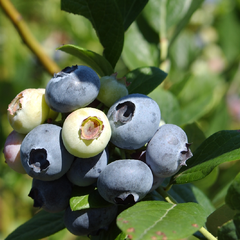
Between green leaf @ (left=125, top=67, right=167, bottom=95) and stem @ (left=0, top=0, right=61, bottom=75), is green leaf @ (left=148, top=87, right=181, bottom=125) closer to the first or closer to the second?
green leaf @ (left=125, top=67, right=167, bottom=95)

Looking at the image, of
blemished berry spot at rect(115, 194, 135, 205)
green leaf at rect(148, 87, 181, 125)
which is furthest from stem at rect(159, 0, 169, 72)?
blemished berry spot at rect(115, 194, 135, 205)

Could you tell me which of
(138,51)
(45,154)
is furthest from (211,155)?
(138,51)

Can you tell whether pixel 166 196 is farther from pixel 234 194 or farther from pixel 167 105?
pixel 167 105

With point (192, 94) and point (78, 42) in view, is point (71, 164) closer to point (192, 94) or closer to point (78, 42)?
point (192, 94)

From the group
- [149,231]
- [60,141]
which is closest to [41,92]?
[60,141]

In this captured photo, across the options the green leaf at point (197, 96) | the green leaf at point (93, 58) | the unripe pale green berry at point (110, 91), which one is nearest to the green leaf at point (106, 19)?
the green leaf at point (93, 58)

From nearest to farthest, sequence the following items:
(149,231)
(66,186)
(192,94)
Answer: (149,231) → (66,186) → (192,94)

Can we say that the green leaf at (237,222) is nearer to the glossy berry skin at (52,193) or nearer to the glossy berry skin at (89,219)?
the glossy berry skin at (89,219)
